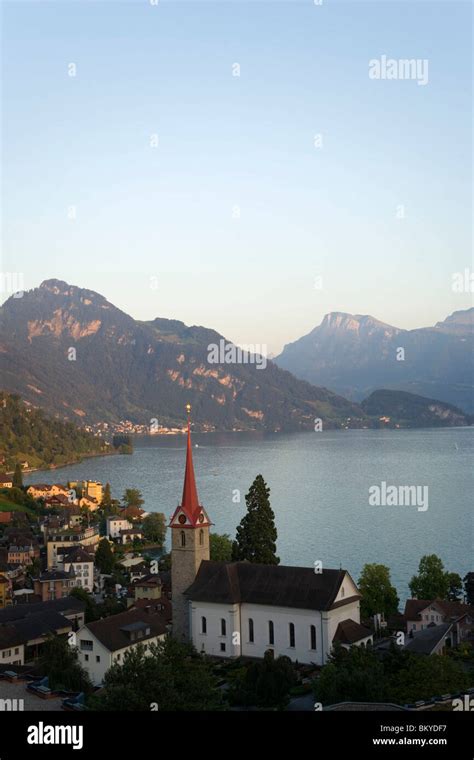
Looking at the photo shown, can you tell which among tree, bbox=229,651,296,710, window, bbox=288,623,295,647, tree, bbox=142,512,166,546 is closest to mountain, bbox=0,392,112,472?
tree, bbox=142,512,166,546

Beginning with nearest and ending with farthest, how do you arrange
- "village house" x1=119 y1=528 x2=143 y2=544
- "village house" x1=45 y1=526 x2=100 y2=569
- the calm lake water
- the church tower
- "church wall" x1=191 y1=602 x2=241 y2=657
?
"church wall" x1=191 y1=602 x2=241 y2=657 → the church tower → the calm lake water → "village house" x1=45 y1=526 x2=100 y2=569 → "village house" x1=119 y1=528 x2=143 y2=544

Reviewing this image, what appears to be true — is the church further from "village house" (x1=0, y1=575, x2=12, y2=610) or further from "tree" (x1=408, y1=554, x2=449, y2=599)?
"village house" (x1=0, y1=575, x2=12, y2=610)

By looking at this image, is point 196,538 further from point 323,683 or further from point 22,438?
point 22,438

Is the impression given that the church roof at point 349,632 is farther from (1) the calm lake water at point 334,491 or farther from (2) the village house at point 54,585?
(2) the village house at point 54,585

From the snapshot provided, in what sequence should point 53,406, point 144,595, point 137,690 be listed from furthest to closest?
point 53,406 < point 144,595 < point 137,690

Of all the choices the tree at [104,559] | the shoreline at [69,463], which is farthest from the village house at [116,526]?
the shoreline at [69,463]

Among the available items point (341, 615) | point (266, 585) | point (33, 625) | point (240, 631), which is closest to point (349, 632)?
point (341, 615)

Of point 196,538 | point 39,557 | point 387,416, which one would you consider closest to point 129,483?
point 39,557
